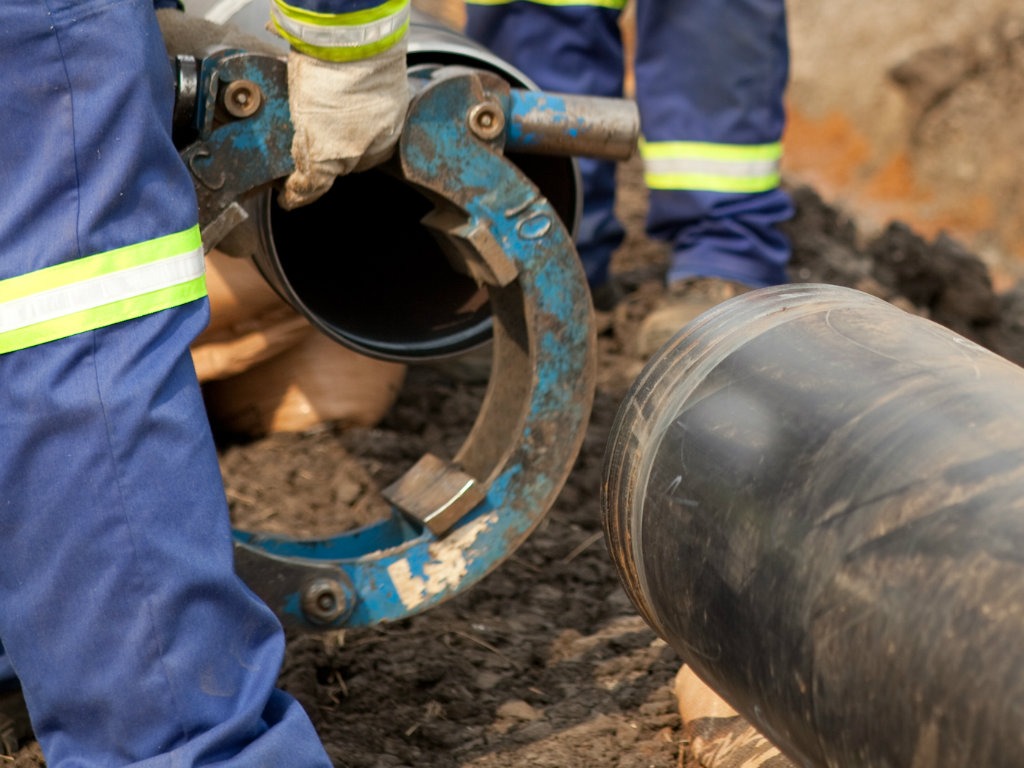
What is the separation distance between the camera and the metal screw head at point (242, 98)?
1692mm

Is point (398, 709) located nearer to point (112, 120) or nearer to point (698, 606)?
point (698, 606)

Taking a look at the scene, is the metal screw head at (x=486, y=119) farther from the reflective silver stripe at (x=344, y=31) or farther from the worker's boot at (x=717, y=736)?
the worker's boot at (x=717, y=736)

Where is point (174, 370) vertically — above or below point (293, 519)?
above

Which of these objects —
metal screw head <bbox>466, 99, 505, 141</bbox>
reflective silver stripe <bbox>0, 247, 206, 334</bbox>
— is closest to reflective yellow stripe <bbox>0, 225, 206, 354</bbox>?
reflective silver stripe <bbox>0, 247, 206, 334</bbox>

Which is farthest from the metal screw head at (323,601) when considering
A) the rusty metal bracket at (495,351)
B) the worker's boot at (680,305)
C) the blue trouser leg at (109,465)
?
the worker's boot at (680,305)

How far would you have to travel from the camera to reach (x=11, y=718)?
1819mm

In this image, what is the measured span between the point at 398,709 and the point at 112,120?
972 mm

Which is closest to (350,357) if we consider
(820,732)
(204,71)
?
(204,71)

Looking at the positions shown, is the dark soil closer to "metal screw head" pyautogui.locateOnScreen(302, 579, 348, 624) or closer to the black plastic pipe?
"metal screw head" pyautogui.locateOnScreen(302, 579, 348, 624)

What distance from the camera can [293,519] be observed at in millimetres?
2545

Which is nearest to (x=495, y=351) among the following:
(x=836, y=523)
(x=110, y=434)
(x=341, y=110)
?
(x=341, y=110)

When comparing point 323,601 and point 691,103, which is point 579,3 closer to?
point 691,103

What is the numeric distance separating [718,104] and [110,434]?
2.12 meters

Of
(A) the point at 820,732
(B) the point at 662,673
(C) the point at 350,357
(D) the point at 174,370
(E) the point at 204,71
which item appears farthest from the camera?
(C) the point at 350,357
